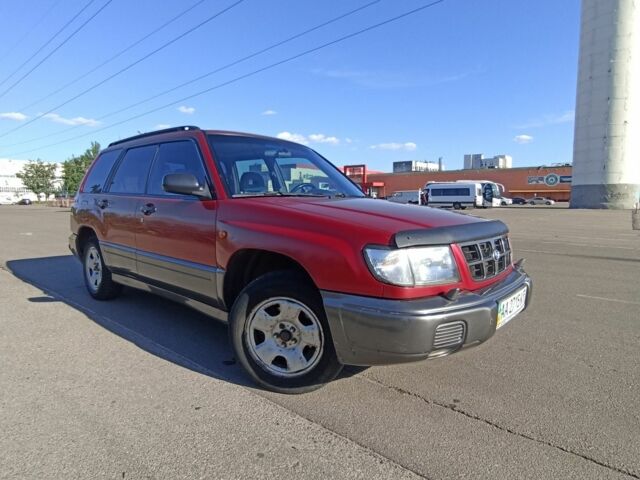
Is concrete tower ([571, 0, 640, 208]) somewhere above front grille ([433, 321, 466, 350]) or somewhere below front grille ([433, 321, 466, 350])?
above

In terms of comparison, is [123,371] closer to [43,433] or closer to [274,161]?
[43,433]

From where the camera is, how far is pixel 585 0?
35.7m

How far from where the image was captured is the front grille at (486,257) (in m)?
2.81

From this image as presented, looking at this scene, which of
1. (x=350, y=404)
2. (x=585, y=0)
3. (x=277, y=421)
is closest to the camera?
A: (x=277, y=421)

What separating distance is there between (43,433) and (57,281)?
4.77 m

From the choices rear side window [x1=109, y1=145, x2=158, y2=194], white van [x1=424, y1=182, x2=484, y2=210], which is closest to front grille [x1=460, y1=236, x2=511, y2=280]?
rear side window [x1=109, y1=145, x2=158, y2=194]

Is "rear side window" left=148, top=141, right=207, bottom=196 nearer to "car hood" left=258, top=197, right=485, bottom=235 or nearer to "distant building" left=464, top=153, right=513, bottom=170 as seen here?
"car hood" left=258, top=197, right=485, bottom=235

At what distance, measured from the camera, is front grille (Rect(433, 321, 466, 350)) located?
98.0 inches

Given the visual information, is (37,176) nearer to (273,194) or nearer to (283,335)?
(273,194)

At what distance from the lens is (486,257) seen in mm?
2959

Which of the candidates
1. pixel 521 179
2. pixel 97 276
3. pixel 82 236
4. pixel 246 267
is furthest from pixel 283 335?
pixel 521 179

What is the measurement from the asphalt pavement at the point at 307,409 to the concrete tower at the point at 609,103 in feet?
123

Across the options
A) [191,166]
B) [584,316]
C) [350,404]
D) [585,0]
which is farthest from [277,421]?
[585,0]

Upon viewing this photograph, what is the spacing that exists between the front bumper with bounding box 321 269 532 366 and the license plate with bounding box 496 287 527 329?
107 millimetres
